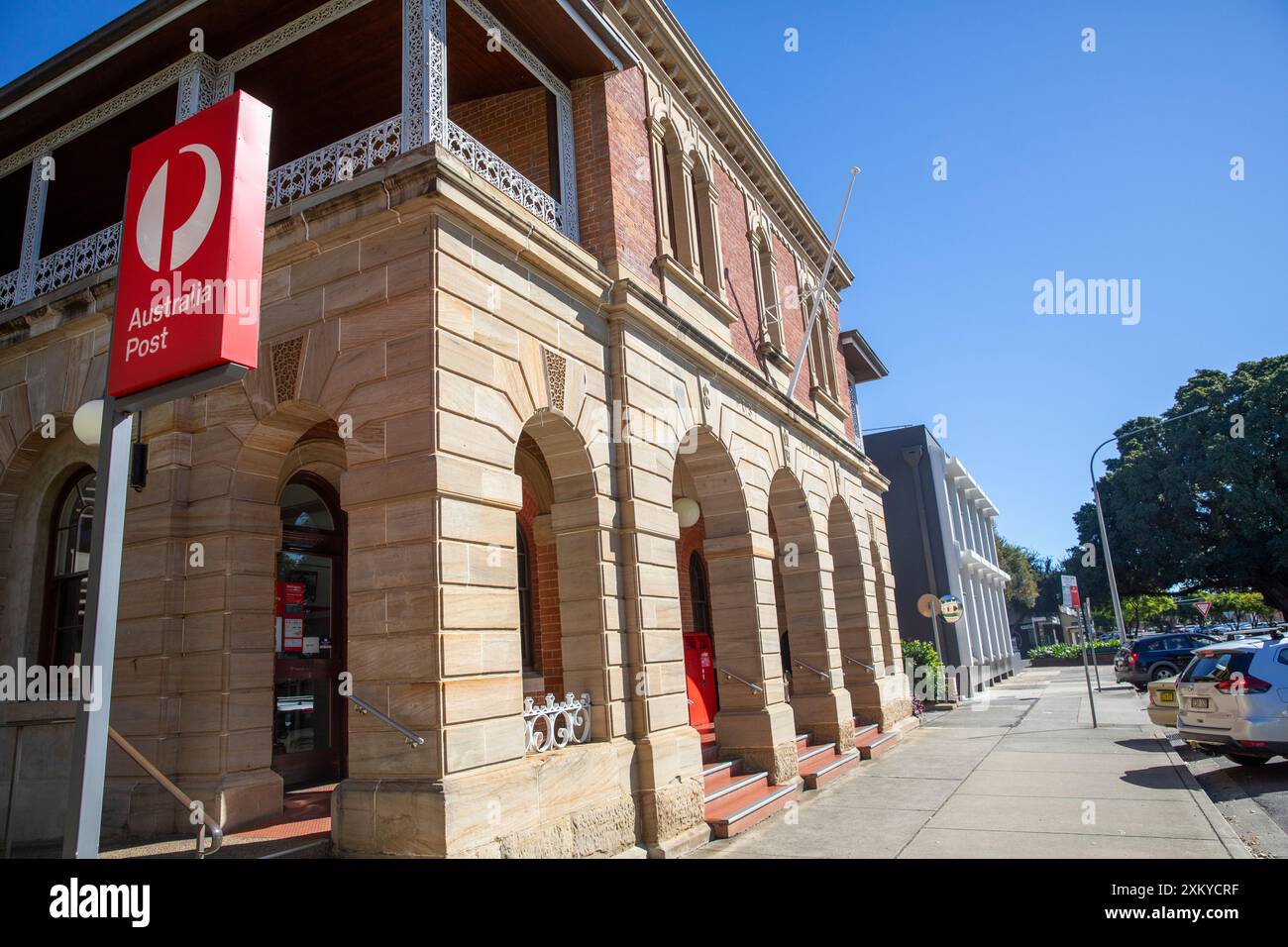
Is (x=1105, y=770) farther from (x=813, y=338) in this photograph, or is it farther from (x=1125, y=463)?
(x=1125, y=463)

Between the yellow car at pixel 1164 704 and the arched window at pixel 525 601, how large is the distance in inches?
395

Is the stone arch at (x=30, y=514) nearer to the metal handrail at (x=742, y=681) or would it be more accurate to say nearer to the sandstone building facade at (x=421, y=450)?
the sandstone building facade at (x=421, y=450)

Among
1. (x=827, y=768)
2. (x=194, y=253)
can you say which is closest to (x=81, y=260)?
(x=194, y=253)

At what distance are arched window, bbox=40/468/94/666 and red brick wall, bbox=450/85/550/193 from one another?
6.20 meters

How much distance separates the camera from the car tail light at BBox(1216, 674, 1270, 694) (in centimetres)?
1030

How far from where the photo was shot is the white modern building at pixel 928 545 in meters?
28.6

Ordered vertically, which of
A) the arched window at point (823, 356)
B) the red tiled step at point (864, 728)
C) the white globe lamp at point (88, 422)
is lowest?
the red tiled step at point (864, 728)

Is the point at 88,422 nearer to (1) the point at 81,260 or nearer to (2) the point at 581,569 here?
(2) the point at 581,569

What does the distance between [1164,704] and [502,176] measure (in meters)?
12.9

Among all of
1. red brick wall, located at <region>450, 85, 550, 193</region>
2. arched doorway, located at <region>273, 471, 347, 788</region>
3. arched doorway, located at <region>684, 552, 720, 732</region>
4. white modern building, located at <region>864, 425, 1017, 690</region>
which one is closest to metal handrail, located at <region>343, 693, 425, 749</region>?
arched doorway, located at <region>273, 471, 347, 788</region>

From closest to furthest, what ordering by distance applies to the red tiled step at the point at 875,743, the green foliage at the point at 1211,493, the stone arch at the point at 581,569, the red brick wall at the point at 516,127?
the stone arch at the point at 581,569, the red brick wall at the point at 516,127, the red tiled step at the point at 875,743, the green foliage at the point at 1211,493

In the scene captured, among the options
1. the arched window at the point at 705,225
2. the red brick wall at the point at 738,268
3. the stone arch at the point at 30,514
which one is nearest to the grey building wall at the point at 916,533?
the red brick wall at the point at 738,268

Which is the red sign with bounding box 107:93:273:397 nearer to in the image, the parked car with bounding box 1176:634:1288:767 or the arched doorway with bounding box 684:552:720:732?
the arched doorway with bounding box 684:552:720:732

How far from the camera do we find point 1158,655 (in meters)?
25.6
